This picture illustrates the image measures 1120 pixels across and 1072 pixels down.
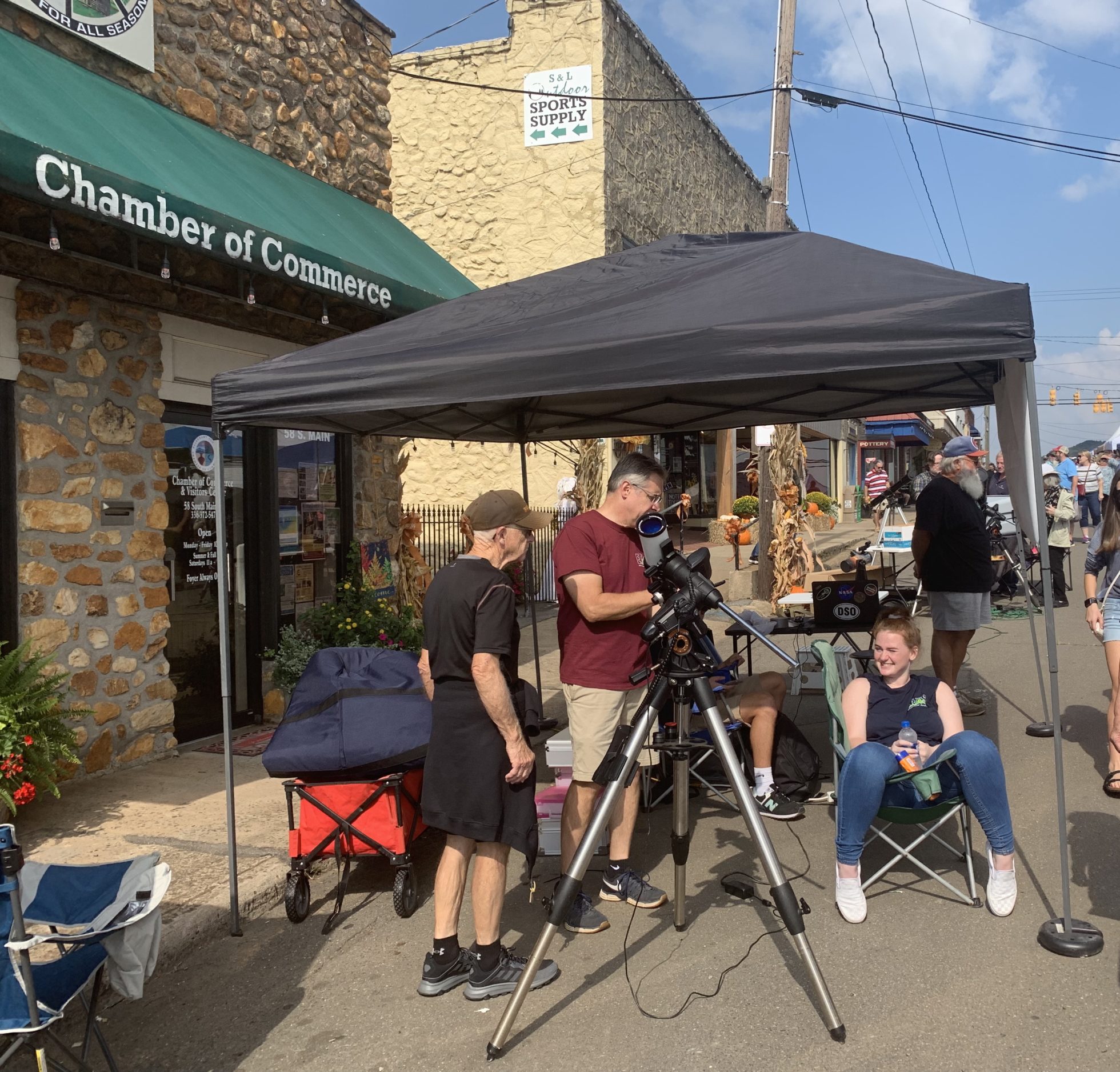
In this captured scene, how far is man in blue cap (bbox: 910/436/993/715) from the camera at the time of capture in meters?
6.52

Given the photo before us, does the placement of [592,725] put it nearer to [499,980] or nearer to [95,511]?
[499,980]

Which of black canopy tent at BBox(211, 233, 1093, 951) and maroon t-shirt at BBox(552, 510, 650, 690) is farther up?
black canopy tent at BBox(211, 233, 1093, 951)

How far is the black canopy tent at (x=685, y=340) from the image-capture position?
11.7ft

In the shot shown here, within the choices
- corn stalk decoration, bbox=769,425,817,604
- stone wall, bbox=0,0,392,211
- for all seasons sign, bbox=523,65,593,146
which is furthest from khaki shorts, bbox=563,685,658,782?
for all seasons sign, bbox=523,65,593,146

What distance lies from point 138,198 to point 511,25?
12456 millimetres

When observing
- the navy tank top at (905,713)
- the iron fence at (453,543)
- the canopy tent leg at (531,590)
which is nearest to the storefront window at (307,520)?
the canopy tent leg at (531,590)

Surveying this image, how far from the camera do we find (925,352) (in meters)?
3.52

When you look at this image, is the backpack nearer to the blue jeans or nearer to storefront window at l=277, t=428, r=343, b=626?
the blue jeans

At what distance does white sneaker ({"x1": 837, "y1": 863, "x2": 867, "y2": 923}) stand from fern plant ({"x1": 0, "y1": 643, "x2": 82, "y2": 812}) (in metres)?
3.77

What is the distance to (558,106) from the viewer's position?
1580 cm

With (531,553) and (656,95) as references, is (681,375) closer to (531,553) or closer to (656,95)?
(531,553)

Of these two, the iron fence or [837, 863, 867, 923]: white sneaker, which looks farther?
the iron fence

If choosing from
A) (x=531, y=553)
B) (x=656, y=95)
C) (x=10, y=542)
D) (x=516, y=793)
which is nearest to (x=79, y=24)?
(x=10, y=542)

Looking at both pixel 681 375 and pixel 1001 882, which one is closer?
pixel 681 375
